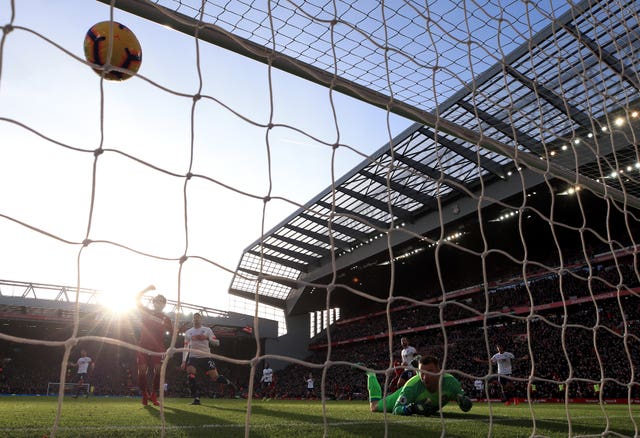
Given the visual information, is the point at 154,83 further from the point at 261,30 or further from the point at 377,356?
the point at 377,356

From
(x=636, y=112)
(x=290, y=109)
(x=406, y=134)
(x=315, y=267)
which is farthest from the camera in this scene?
(x=315, y=267)

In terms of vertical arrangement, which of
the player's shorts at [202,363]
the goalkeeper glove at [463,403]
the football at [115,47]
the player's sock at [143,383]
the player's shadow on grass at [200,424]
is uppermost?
the football at [115,47]

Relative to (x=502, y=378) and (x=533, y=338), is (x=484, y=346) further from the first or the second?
(x=502, y=378)

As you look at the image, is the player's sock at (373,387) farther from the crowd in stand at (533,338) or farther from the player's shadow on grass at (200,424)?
the crowd in stand at (533,338)

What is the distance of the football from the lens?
2.82 metres

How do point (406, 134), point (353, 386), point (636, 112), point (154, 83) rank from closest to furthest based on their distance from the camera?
point (154, 83) → point (636, 112) → point (406, 134) → point (353, 386)

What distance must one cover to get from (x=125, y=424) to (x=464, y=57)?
4.48m

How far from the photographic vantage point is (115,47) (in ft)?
9.49

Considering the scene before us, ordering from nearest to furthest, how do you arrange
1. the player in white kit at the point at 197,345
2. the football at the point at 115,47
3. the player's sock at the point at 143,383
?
the football at the point at 115,47
the player's sock at the point at 143,383
the player in white kit at the point at 197,345

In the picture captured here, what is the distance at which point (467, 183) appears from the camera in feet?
74.2

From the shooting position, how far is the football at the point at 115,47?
282cm

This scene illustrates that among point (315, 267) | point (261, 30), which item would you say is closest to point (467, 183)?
point (315, 267)

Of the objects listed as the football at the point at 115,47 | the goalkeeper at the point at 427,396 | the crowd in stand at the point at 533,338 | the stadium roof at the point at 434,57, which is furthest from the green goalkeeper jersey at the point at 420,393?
the crowd in stand at the point at 533,338

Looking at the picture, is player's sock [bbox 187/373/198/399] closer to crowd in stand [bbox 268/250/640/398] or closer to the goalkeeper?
the goalkeeper
